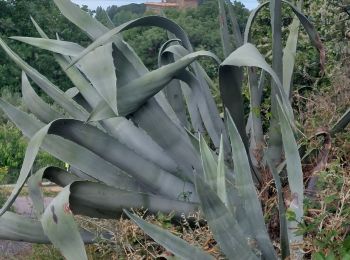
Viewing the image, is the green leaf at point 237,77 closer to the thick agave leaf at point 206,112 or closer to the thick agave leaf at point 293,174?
the thick agave leaf at point 293,174

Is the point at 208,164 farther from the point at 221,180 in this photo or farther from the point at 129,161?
the point at 129,161

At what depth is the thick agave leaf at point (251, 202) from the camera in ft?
9.71

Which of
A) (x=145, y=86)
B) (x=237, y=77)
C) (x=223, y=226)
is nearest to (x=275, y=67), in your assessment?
(x=237, y=77)

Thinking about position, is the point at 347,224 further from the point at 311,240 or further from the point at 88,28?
the point at 88,28

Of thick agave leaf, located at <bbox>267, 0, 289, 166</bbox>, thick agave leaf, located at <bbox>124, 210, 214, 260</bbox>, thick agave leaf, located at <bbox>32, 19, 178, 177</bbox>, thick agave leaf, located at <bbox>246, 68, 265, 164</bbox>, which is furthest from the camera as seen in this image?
thick agave leaf, located at <bbox>246, 68, 265, 164</bbox>

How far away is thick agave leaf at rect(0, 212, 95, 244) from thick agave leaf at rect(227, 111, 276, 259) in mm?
1120

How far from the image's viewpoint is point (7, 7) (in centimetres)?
3722

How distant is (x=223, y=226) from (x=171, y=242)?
0.66 ft

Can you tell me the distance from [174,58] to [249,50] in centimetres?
119

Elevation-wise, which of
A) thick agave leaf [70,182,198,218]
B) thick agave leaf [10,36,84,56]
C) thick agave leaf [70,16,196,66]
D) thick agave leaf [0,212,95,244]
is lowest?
thick agave leaf [0,212,95,244]

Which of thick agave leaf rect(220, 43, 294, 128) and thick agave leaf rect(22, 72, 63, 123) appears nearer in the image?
thick agave leaf rect(220, 43, 294, 128)

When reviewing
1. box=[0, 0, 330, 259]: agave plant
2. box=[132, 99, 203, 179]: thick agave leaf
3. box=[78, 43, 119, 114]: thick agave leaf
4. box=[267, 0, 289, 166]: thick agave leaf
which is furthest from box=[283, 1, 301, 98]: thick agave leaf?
box=[78, 43, 119, 114]: thick agave leaf

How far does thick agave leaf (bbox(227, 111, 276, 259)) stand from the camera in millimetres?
2959

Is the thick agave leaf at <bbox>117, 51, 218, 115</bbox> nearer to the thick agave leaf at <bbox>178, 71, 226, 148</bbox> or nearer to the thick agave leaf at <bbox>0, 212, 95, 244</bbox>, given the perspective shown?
the thick agave leaf at <bbox>178, 71, 226, 148</bbox>
